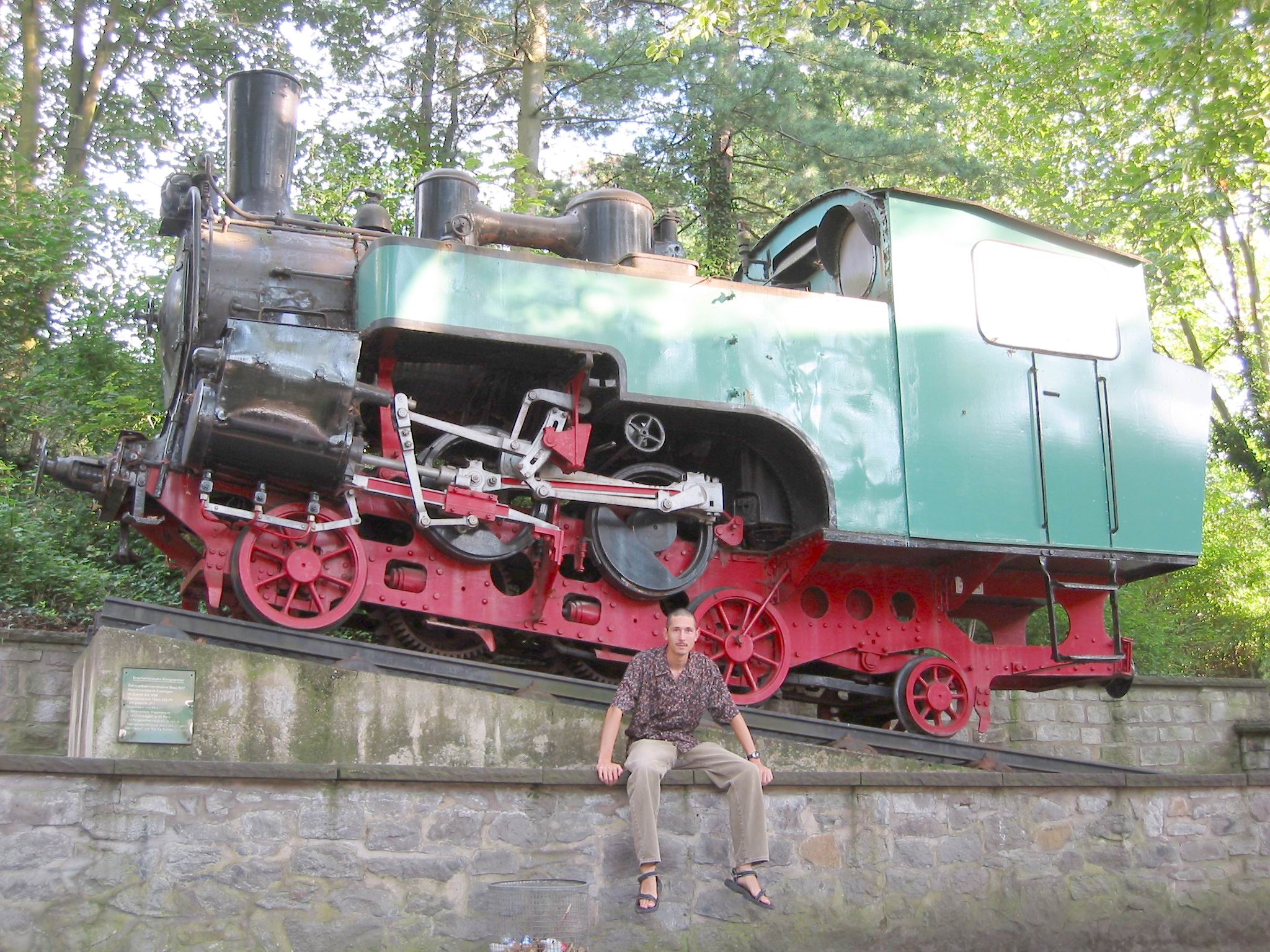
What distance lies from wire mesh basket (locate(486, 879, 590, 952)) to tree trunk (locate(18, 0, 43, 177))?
11.2m

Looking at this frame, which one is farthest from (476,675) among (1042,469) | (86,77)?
(86,77)

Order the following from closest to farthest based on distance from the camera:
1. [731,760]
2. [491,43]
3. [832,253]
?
[731,760] < [832,253] < [491,43]

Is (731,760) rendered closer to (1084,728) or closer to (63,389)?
(1084,728)

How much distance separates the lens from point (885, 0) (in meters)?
13.0

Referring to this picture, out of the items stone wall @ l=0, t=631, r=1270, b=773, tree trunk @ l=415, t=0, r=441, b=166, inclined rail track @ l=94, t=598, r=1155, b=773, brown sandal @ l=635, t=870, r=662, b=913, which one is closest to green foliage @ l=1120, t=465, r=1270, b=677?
stone wall @ l=0, t=631, r=1270, b=773

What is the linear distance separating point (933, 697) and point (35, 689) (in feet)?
15.3

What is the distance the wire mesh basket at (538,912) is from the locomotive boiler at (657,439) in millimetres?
1634

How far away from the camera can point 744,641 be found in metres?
5.84

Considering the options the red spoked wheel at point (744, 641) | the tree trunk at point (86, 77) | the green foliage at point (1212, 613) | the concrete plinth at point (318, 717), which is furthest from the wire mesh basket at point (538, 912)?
the tree trunk at point (86, 77)

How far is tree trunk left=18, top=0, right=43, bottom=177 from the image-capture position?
1242 centimetres

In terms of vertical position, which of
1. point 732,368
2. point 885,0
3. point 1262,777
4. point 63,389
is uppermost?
point 885,0

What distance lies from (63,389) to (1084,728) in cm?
812

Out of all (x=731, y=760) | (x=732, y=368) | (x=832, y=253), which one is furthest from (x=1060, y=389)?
(x=731, y=760)

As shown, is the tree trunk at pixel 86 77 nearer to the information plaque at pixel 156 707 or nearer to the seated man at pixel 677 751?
the information plaque at pixel 156 707
